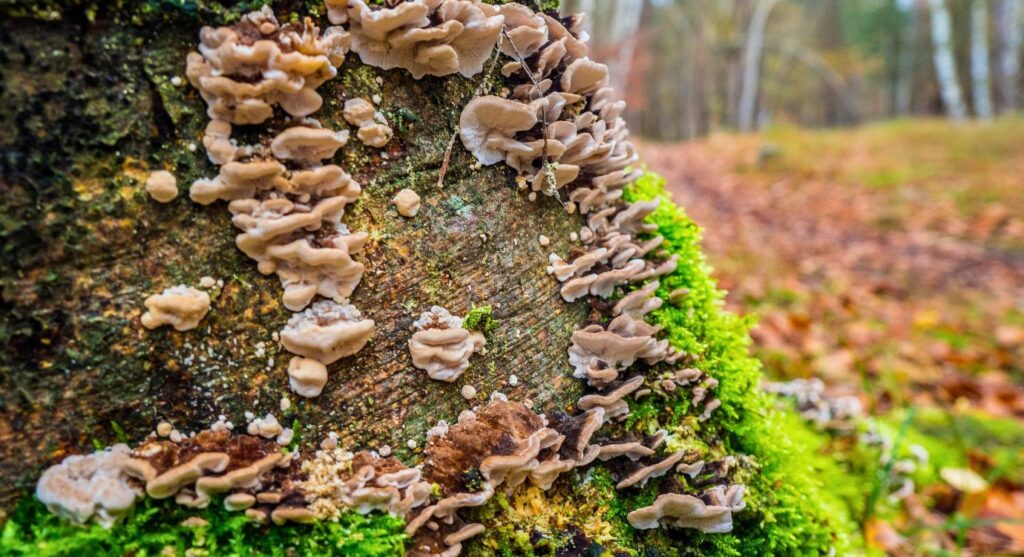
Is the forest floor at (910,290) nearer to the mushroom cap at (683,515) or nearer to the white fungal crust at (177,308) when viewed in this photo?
the mushroom cap at (683,515)

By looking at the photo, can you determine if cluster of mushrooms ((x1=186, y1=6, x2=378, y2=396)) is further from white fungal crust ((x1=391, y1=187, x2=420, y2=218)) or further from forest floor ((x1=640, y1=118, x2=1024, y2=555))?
forest floor ((x1=640, y1=118, x2=1024, y2=555))

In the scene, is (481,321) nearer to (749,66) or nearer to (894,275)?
(894,275)

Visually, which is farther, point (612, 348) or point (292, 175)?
point (612, 348)

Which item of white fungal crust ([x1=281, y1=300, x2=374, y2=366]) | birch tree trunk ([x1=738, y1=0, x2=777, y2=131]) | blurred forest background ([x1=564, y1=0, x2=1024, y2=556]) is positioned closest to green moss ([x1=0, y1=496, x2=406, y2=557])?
white fungal crust ([x1=281, y1=300, x2=374, y2=366])

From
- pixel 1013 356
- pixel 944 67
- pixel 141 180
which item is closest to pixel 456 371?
pixel 141 180

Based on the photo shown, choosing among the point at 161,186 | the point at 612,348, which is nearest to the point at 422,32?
the point at 161,186

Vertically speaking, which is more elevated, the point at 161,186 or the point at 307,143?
the point at 307,143
